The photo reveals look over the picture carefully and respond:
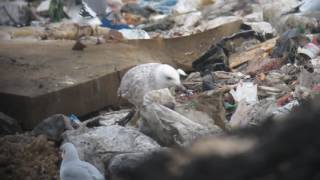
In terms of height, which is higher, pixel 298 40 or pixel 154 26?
pixel 298 40

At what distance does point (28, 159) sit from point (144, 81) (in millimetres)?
1409

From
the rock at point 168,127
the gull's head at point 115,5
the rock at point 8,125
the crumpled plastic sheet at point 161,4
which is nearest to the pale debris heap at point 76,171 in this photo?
the rock at point 168,127

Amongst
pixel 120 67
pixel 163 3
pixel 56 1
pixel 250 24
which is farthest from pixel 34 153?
pixel 163 3

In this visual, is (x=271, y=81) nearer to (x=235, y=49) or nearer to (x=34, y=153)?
(x=235, y=49)

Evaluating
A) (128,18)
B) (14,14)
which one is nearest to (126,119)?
(128,18)

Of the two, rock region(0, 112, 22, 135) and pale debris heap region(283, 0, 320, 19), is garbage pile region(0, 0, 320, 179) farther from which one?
pale debris heap region(283, 0, 320, 19)

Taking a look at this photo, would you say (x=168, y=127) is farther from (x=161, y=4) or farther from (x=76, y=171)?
(x=161, y=4)

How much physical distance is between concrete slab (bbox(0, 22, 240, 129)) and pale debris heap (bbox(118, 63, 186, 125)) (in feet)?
1.29

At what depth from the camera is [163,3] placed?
33.7 ft

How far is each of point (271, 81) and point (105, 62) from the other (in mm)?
1600

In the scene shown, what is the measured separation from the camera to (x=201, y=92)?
5172mm

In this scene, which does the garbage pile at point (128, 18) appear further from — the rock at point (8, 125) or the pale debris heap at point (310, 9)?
the rock at point (8, 125)

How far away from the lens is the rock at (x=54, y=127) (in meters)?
4.20

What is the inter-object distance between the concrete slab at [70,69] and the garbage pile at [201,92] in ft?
0.70
